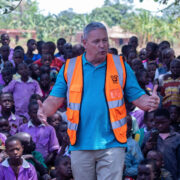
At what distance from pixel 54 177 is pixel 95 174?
231cm

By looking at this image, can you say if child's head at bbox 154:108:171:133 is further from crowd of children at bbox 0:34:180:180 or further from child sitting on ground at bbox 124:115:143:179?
child sitting on ground at bbox 124:115:143:179

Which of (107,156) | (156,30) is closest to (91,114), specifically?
(107,156)

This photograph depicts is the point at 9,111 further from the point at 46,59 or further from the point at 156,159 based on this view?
the point at 156,159

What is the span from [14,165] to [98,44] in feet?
7.46

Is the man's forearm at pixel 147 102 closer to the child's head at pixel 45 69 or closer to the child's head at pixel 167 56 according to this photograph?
the child's head at pixel 167 56

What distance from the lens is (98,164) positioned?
11.1ft

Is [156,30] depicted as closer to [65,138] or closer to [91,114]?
[65,138]

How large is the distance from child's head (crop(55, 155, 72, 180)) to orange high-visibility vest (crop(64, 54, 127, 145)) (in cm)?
172

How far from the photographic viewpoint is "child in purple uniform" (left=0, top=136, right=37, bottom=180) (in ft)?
16.2

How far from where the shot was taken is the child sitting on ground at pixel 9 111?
659 centimetres

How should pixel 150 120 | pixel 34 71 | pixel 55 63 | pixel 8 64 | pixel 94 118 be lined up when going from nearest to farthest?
pixel 94 118
pixel 150 120
pixel 34 71
pixel 8 64
pixel 55 63

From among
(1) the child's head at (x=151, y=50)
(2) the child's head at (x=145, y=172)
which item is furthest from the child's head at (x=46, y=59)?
(2) the child's head at (x=145, y=172)

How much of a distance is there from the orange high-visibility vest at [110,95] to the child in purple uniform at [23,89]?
3939 mm

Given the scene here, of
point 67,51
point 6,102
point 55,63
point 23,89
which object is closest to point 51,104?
point 6,102
